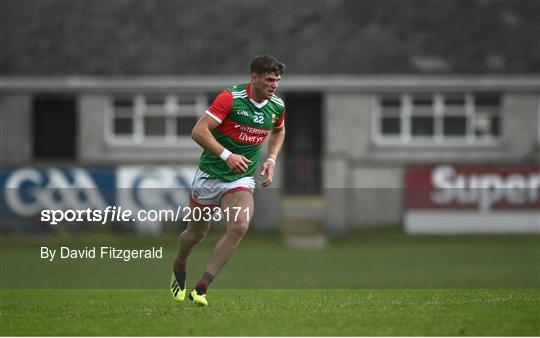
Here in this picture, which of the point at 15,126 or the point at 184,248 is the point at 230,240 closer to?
the point at 184,248

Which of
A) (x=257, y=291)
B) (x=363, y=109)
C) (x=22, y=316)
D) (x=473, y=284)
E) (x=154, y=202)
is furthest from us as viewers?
(x=363, y=109)

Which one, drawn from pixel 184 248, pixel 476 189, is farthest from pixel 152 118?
pixel 184 248

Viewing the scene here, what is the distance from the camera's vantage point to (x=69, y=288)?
1820cm

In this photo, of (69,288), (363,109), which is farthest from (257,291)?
(363,109)

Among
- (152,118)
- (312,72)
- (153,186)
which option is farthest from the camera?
(152,118)

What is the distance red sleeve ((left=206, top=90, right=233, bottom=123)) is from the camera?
11.8 meters

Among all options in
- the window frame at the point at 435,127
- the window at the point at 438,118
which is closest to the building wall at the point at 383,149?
the window frame at the point at 435,127

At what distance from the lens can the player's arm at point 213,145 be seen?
11586mm

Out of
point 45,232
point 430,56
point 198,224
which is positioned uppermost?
point 430,56

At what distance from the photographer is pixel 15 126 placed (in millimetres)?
35562

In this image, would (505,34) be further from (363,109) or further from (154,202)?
(154,202)

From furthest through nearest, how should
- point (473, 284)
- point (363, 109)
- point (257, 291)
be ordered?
point (363, 109) → point (473, 284) → point (257, 291)

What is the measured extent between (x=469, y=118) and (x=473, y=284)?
18101mm

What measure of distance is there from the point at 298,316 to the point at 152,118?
2581 cm
